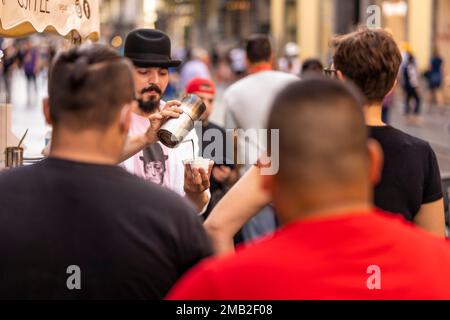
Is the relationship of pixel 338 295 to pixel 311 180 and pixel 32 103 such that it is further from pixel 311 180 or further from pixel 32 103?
pixel 32 103

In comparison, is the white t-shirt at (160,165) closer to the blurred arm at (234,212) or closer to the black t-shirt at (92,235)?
the blurred arm at (234,212)

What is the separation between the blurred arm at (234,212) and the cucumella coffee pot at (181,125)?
59 centimetres

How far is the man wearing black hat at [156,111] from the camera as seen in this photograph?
4812 millimetres

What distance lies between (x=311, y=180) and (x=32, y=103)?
30.2 meters

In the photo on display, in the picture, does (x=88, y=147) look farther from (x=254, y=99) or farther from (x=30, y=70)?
(x=30, y=70)

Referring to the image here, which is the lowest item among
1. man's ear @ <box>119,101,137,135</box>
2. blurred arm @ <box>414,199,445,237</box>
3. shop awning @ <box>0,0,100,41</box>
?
blurred arm @ <box>414,199,445,237</box>

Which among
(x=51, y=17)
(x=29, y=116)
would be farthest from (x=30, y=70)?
(x=51, y=17)

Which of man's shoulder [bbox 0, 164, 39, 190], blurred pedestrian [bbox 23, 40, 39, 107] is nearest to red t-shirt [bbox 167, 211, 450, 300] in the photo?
man's shoulder [bbox 0, 164, 39, 190]

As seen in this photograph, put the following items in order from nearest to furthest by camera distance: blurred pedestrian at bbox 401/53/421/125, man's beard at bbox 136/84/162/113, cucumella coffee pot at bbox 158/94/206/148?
cucumella coffee pot at bbox 158/94/206/148, man's beard at bbox 136/84/162/113, blurred pedestrian at bbox 401/53/421/125

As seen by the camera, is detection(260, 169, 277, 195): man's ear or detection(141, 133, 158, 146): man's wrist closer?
detection(260, 169, 277, 195): man's ear

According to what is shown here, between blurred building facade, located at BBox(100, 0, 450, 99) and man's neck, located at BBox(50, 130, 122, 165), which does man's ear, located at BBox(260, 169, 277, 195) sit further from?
blurred building facade, located at BBox(100, 0, 450, 99)

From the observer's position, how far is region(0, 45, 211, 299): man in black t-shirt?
9.61 feet

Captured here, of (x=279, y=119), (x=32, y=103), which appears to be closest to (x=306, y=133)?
(x=279, y=119)

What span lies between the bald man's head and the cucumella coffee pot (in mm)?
1995
